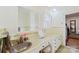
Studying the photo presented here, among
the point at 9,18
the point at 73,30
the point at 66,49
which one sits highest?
the point at 9,18

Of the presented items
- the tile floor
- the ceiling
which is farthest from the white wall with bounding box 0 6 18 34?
the tile floor

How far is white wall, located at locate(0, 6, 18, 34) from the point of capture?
66.5 inches

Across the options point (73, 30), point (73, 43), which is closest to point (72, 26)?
point (73, 30)

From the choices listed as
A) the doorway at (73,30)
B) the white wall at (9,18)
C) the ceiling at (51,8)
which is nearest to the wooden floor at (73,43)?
the doorway at (73,30)

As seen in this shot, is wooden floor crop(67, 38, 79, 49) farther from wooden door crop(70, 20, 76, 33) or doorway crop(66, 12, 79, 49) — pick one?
wooden door crop(70, 20, 76, 33)

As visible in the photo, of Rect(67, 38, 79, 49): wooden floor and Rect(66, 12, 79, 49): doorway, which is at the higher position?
Rect(66, 12, 79, 49): doorway

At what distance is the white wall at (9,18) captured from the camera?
169cm

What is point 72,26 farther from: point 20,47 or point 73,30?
point 20,47

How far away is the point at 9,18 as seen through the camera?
1697mm

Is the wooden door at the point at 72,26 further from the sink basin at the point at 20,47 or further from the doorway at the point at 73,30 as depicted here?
the sink basin at the point at 20,47

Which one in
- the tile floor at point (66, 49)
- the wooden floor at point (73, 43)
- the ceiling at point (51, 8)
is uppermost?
the ceiling at point (51, 8)
